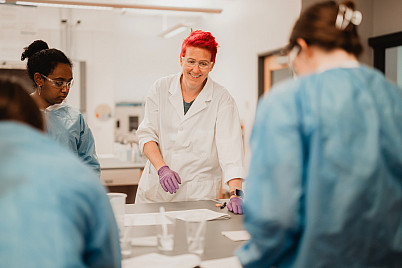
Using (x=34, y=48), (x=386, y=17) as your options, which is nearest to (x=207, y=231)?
(x=34, y=48)

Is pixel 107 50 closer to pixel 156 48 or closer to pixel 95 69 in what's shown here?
pixel 95 69

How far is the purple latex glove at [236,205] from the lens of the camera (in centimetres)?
195

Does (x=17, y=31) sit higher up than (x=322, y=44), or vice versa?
(x=17, y=31)

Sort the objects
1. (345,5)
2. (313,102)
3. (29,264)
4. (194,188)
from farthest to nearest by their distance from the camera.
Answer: (194,188), (345,5), (313,102), (29,264)

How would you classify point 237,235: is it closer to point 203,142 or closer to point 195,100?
point 203,142

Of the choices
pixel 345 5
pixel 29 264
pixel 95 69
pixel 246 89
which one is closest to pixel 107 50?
pixel 95 69

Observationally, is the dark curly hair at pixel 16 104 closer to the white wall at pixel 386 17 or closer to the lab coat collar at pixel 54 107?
the lab coat collar at pixel 54 107

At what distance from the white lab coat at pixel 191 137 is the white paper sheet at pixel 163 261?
41.7 inches

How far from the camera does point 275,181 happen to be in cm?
93

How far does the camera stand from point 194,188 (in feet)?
7.75

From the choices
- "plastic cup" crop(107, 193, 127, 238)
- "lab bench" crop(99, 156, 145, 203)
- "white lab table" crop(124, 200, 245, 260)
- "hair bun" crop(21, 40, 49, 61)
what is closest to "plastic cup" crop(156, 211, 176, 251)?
"white lab table" crop(124, 200, 245, 260)

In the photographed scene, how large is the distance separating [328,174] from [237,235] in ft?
2.34

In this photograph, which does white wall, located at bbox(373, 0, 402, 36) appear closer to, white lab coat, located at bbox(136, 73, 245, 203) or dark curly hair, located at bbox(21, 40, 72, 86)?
white lab coat, located at bbox(136, 73, 245, 203)

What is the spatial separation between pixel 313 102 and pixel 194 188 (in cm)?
149
